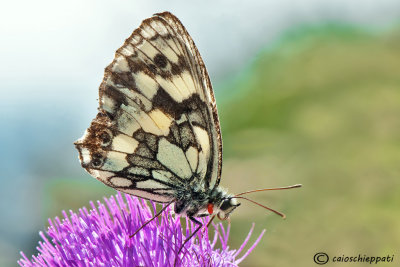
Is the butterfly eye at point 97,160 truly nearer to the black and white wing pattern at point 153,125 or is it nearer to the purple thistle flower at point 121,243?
the black and white wing pattern at point 153,125

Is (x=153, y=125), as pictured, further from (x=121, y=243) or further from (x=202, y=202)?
(x=121, y=243)

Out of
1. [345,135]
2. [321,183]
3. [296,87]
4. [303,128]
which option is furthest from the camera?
[296,87]

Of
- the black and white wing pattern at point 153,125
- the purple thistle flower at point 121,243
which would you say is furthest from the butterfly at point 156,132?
the purple thistle flower at point 121,243

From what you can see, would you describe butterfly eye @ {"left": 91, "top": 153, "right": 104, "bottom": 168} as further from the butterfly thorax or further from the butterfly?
the butterfly thorax

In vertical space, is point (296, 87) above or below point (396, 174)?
above

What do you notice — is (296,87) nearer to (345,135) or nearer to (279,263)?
(345,135)

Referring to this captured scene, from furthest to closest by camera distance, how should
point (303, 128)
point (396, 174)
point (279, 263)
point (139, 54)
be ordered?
point (303, 128)
point (396, 174)
point (279, 263)
point (139, 54)

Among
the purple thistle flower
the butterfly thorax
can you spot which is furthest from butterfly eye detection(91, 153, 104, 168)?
the butterfly thorax

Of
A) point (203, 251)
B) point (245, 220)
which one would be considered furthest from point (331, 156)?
point (203, 251)
